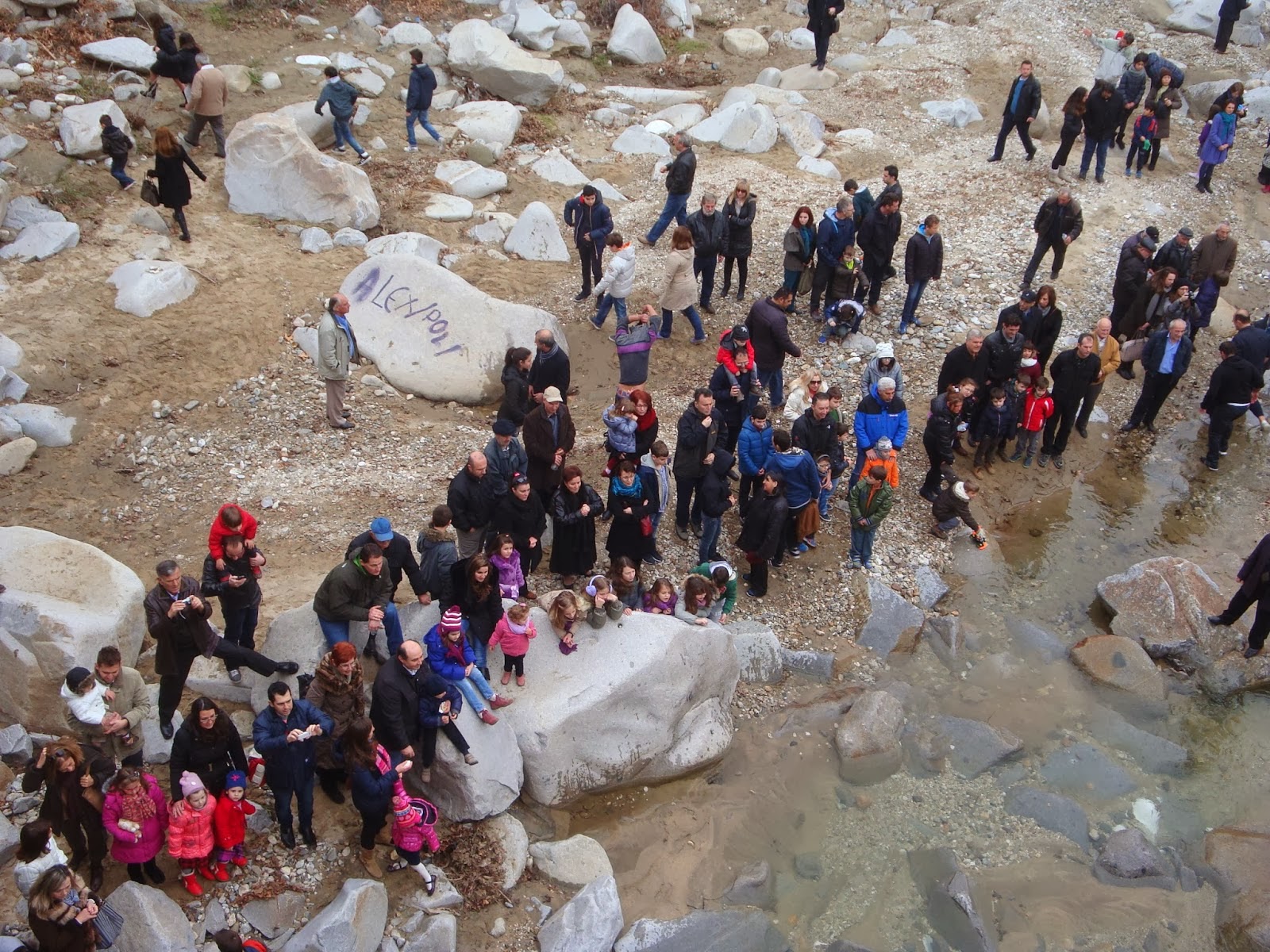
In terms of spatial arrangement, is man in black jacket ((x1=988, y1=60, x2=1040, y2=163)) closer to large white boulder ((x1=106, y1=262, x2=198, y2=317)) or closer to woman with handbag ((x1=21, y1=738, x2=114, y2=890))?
large white boulder ((x1=106, y1=262, x2=198, y2=317))

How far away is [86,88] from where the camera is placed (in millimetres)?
16328

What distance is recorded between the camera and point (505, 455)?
934cm

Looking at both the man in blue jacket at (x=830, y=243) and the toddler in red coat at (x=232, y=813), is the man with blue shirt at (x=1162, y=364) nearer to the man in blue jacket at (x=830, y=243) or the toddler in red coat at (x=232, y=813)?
the man in blue jacket at (x=830, y=243)

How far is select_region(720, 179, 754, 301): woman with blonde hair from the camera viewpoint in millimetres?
13508

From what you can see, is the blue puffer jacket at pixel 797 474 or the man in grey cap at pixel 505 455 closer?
the man in grey cap at pixel 505 455

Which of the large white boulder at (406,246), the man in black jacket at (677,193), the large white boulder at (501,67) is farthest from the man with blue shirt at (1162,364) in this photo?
the large white boulder at (501,67)

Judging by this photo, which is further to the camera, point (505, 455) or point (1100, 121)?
point (1100, 121)

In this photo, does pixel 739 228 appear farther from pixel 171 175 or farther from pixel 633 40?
pixel 633 40

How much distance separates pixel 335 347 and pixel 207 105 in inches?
280

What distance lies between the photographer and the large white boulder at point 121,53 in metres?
16.9

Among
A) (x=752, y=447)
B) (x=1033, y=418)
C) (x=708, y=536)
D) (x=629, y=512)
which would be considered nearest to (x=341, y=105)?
(x=752, y=447)

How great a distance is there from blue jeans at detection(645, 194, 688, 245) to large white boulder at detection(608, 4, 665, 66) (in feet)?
27.8

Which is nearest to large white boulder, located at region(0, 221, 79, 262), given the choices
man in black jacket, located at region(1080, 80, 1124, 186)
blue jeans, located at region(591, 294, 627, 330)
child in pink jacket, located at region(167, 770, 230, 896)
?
blue jeans, located at region(591, 294, 627, 330)

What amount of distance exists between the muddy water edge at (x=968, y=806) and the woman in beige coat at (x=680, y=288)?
4839mm
